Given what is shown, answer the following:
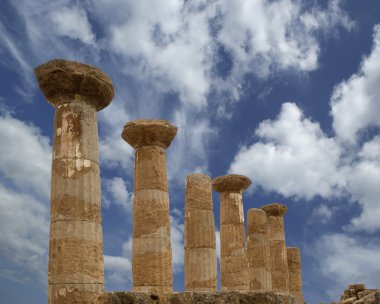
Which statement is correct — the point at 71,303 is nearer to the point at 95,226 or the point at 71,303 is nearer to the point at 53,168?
the point at 95,226

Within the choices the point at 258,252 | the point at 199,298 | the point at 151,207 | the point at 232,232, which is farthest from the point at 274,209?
the point at 199,298

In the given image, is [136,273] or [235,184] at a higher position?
[235,184]

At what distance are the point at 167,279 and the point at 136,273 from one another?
41.0 inches

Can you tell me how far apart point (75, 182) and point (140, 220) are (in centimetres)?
514

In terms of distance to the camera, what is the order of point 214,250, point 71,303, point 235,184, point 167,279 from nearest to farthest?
1. point 71,303
2. point 167,279
3. point 214,250
4. point 235,184

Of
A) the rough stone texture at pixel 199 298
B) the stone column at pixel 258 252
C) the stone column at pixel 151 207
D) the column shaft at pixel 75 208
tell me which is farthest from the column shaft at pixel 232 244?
the rough stone texture at pixel 199 298

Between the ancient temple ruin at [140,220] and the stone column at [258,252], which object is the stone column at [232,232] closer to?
the ancient temple ruin at [140,220]

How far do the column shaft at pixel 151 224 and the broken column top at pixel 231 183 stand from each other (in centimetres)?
580

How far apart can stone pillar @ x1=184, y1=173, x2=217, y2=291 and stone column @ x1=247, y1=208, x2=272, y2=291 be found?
5.85m

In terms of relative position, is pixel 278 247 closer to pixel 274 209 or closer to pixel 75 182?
pixel 274 209

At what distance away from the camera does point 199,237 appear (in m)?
18.5

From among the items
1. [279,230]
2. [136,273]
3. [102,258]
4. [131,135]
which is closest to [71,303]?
[102,258]

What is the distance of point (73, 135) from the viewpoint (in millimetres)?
11398

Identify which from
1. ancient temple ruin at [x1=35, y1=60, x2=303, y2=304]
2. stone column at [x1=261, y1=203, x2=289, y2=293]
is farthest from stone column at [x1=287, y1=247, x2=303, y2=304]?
ancient temple ruin at [x1=35, y1=60, x2=303, y2=304]
